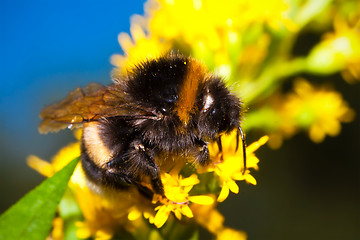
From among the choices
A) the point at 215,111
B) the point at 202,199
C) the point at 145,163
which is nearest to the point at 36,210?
the point at 145,163

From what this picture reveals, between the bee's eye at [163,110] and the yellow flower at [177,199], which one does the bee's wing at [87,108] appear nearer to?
the bee's eye at [163,110]

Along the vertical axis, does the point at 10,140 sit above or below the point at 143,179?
above

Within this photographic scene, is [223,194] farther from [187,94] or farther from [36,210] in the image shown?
[36,210]

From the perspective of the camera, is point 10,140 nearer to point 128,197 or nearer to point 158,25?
point 158,25

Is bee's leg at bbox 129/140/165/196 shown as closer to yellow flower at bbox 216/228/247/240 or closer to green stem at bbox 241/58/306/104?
yellow flower at bbox 216/228/247/240

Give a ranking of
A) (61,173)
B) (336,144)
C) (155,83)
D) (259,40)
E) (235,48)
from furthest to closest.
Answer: (336,144), (259,40), (235,48), (155,83), (61,173)

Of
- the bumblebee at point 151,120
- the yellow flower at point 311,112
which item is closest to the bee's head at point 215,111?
the bumblebee at point 151,120

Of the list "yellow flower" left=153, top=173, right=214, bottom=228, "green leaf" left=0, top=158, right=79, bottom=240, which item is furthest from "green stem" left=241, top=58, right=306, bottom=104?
"green leaf" left=0, top=158, right=79, bottom=240

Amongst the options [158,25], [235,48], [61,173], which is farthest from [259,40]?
[61,173]
